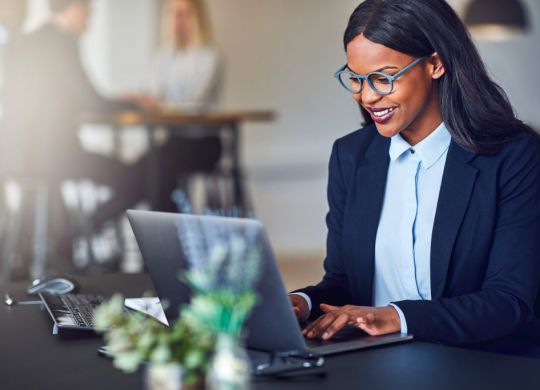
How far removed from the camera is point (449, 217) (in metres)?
1.77

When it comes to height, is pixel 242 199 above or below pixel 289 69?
below

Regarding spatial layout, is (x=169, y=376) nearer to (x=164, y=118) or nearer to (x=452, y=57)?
(x=452, y=57)

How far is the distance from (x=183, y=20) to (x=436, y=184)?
5.03 metres

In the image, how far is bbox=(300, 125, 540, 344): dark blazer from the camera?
5.26 ft

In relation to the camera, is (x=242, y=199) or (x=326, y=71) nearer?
(x=242, y=199)

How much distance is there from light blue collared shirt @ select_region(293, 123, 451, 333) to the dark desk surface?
1.35ft

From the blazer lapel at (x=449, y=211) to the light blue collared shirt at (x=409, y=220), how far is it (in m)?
0.04

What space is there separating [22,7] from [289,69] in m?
1.97

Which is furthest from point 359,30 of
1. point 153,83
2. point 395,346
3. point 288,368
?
point 153,83

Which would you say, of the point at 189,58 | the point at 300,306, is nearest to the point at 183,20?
the point at 189,58

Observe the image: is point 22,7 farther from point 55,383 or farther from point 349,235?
point 55,383

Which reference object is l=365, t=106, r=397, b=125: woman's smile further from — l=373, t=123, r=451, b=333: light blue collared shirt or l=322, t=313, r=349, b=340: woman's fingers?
l=322, t=313, r=349, b=340: woman's fingers

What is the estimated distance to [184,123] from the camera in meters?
5.71

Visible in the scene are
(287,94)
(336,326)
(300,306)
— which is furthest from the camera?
(287,94)
